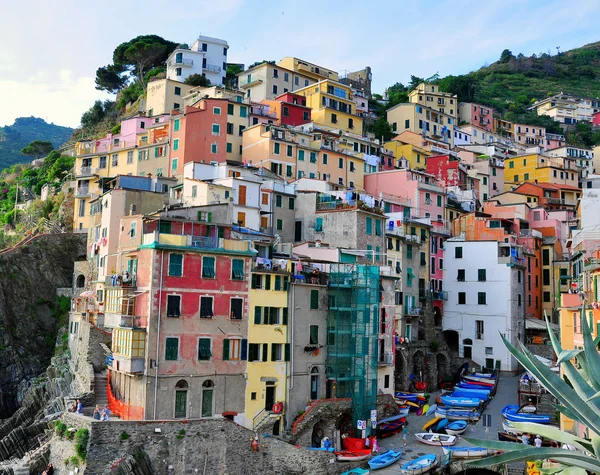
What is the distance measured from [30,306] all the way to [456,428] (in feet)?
126

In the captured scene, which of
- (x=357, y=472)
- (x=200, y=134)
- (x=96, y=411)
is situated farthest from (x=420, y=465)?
(x=200, y=134)

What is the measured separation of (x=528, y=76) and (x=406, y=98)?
91092 mm

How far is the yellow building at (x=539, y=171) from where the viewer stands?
313 ft

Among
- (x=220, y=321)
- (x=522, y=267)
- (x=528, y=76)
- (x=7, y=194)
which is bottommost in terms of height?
(x=220, y=321)

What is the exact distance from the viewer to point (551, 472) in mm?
17938

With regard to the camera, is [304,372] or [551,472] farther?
[304,372]

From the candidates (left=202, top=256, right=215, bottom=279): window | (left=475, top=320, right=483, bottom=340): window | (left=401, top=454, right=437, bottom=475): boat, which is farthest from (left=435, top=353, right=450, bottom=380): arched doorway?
(left=202, top=256, right=215, bottom=279): window

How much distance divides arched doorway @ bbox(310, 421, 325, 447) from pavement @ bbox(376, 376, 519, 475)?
400 centimetres

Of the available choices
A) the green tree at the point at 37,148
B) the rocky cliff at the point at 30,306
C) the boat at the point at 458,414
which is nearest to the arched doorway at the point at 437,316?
the boat at the point at 458,414

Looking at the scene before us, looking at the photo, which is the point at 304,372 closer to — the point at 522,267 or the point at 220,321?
the point at 220,321

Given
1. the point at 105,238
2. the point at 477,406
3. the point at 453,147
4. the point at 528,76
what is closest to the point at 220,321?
the point at 105,238

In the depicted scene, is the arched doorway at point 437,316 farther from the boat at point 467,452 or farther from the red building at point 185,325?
the red building at point 185,325

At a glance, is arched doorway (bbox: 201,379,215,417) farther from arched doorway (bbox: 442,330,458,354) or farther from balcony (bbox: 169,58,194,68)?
balcony (bbox: 169,58,194,68)

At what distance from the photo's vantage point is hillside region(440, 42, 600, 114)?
147312 mm
